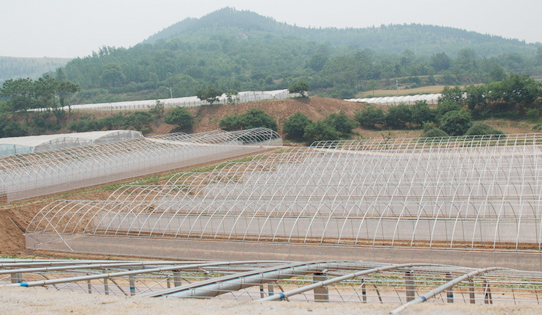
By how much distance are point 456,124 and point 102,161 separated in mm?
38126

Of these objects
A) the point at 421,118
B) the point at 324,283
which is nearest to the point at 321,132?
the point at 421,118

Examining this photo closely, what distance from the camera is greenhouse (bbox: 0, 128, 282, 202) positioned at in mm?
33875

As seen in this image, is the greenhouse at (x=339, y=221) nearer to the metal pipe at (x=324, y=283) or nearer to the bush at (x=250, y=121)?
the metal pipe at (x=324, y=283)

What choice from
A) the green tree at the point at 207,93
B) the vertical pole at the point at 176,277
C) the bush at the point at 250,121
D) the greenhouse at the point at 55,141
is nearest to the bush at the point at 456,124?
the bush at the point at 250,121

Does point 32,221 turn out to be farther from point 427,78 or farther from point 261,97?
point 427,78

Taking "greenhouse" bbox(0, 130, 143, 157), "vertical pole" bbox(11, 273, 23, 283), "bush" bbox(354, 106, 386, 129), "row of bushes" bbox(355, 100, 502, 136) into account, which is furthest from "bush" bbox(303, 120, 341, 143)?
"vertical pole" bbox(11, 273, 23, 283)

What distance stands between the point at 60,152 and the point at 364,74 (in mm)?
99908

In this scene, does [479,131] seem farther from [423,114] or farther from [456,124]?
[423,114]

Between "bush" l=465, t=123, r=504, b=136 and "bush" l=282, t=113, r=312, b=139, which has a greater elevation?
"bush" l=282, t=113, r=312, b=139

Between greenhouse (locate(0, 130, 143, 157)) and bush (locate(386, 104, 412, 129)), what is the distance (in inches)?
1238

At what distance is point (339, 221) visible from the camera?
75.7 ft

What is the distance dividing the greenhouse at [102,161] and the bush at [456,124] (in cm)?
2112

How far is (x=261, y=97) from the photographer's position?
80062 millimetres

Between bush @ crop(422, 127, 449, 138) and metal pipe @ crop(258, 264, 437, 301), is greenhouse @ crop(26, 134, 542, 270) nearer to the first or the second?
metal pipe @ crop(258, 264, 437, 301)
